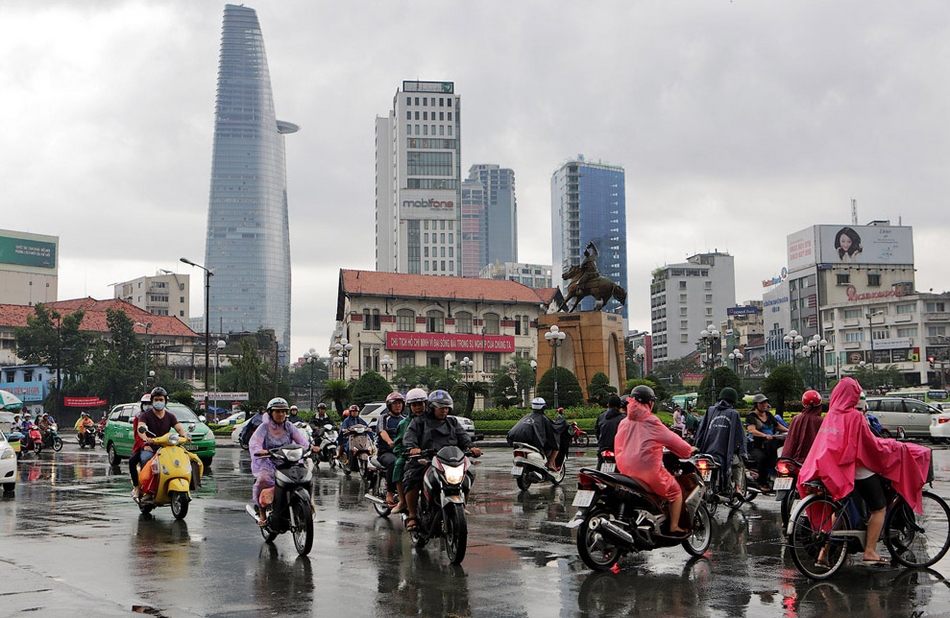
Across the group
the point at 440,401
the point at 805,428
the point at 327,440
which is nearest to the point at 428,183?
the point at 327,440

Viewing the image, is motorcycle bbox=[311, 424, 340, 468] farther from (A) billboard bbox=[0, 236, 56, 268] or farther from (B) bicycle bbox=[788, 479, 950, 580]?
(A) billboard bbox=[0, 236, 56, 268]

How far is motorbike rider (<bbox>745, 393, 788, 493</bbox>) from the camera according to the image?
1365cm

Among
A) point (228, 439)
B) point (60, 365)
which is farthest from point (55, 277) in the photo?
point (228, 439)

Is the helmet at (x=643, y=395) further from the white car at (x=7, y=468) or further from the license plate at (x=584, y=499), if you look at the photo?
the white car at (x=7, y=468)

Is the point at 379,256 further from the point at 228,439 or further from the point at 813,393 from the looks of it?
the point at 813,393

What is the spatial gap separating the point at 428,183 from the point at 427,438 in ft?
413

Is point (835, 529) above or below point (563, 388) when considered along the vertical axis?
below

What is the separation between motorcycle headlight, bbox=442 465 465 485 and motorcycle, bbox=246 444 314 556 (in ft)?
4.66

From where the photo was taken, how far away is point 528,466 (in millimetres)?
16578

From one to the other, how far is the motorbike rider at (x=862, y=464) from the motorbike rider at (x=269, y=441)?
16.4 ft

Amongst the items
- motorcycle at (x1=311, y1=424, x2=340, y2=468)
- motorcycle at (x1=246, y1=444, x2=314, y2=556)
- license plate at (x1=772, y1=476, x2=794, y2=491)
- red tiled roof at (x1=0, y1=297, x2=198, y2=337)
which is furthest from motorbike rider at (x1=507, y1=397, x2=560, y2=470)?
red tiled roof at (x1=0, y1=297, x2=198, y2=337)

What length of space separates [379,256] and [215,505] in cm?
14891

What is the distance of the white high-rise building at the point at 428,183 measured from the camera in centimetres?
13375

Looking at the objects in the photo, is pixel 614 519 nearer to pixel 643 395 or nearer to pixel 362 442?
pixel 643 395
